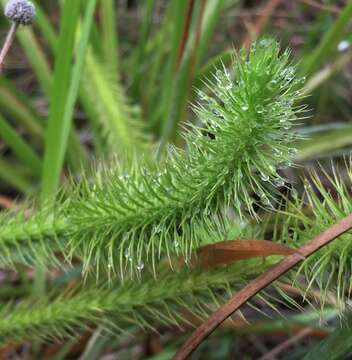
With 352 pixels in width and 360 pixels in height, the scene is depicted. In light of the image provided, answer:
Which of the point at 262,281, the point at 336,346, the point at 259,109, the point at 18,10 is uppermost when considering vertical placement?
the point at 18,10

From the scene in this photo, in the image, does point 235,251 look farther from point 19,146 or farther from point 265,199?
point 19,146

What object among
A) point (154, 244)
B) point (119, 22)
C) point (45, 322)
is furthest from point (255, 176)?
point (119, 22)

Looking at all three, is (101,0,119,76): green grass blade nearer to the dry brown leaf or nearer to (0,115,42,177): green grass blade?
(0,115,42,177): green grass blade

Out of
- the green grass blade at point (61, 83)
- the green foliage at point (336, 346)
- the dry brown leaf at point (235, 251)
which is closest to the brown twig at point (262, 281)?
the dry brown leaf at point (235, 251)

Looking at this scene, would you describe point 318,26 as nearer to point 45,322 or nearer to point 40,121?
point 40,121

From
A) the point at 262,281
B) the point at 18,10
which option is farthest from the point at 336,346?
the point at 18,10

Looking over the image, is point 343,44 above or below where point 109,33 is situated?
below
